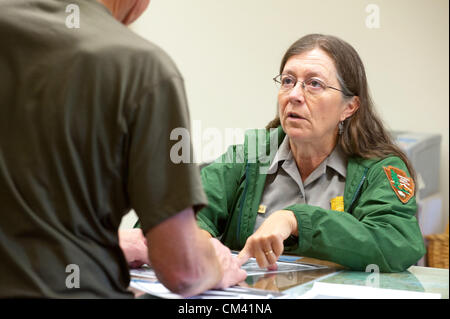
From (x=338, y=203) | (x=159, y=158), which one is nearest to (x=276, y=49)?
(x=338, y=203)

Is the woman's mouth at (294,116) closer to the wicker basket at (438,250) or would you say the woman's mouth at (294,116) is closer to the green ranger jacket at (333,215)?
the green ranger jacket at (333,215)

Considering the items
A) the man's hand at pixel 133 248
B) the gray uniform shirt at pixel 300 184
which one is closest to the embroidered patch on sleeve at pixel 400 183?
the gray uniform shirt at pixel 300 184

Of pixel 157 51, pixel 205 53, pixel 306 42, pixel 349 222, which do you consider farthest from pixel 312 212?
pixel 205 53

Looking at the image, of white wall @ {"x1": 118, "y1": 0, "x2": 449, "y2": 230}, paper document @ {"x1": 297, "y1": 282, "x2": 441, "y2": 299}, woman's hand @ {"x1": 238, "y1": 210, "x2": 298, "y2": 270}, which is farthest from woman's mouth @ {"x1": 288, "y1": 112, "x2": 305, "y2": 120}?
white wall @ {"x1": 118, "y1": 0, "x2": 449, "y2": 230}

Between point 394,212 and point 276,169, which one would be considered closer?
point 394,212

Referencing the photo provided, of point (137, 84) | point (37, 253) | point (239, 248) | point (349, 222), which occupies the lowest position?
point (239, 248)

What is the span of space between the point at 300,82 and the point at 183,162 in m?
1.14

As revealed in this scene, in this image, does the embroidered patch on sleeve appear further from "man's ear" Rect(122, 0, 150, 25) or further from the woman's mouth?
"man's ear" Rect(122, 0, 150, 25)

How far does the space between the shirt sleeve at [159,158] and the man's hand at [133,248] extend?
50cm

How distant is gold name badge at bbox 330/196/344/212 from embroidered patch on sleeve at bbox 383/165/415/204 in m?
0.17

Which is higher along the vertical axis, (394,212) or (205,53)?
(205,53)

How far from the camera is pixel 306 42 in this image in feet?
7.29

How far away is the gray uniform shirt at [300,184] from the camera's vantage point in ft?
6.94
